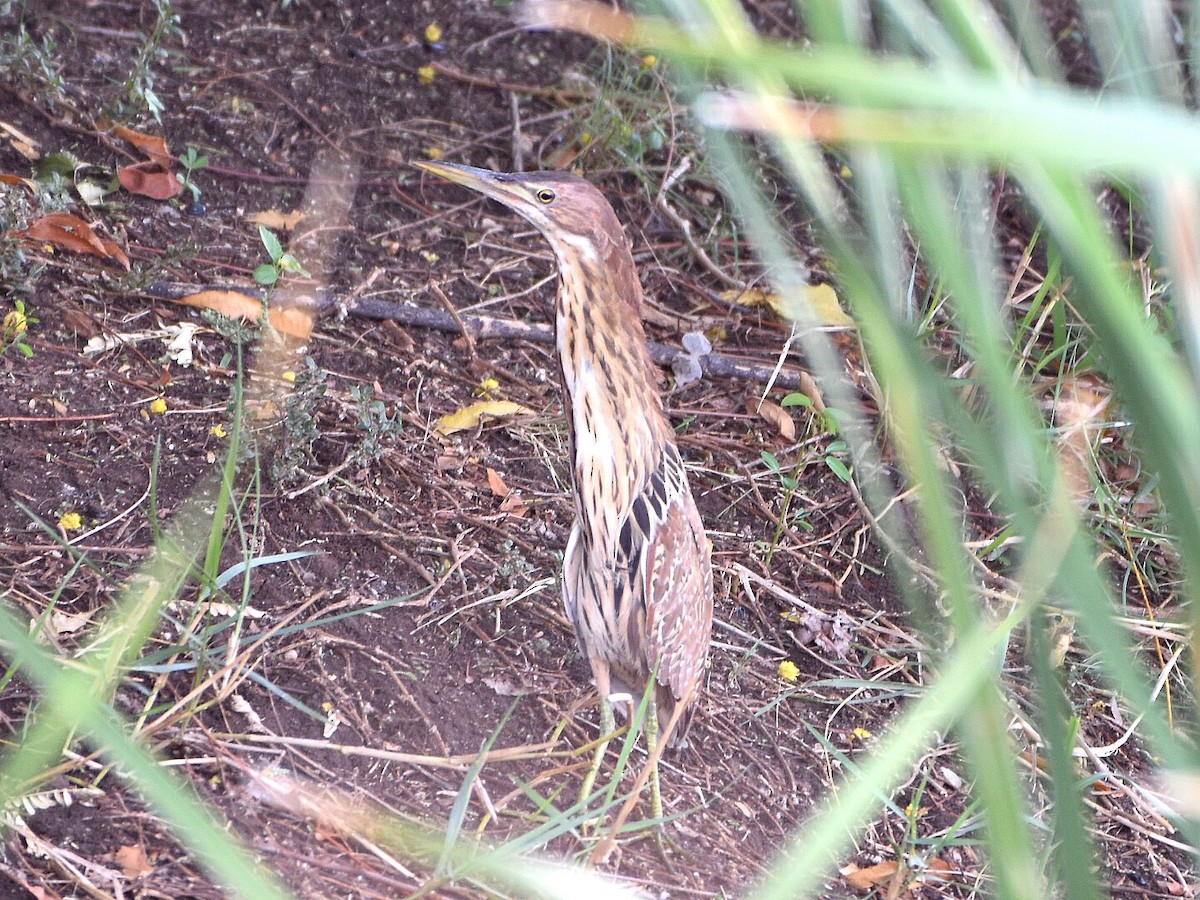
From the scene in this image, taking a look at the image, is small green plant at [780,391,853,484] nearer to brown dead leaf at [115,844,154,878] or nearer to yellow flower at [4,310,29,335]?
yellow flower at [4,310,29,335]

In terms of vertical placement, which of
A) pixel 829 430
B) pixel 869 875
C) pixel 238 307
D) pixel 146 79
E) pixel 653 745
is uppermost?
pixel 146 79

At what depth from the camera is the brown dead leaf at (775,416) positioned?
398 cm

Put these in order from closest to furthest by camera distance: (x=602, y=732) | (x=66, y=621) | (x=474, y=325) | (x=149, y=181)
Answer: (x=66, y=621) < (x=602, y=732) < (x=149, y=181) < (x=474, y=325)

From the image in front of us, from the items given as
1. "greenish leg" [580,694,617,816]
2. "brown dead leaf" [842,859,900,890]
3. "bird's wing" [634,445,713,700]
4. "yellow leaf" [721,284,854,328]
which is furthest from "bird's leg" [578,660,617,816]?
"yellow leaf" [721,284,854,328]

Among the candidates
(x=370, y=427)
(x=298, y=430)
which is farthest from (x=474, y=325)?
(x=298, y=430)

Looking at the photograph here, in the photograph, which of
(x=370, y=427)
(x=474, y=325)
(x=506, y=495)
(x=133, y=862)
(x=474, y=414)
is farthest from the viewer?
(x=474, y=325)

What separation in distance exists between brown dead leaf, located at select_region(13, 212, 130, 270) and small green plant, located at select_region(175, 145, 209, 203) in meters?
0.40

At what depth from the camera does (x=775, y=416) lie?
401 cm

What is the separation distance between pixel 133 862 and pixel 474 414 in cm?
172

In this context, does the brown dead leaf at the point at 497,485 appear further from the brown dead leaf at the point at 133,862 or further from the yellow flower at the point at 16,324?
the brown dead leaf at the point at 133,862

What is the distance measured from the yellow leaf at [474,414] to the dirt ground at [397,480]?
0.05m

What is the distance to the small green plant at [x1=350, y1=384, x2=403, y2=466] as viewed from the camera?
3.22 metres

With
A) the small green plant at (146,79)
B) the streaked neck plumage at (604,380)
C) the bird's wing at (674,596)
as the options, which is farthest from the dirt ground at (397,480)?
the streaked neck plumage at (604,380)

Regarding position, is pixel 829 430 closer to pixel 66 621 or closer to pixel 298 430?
pixel 298 430
